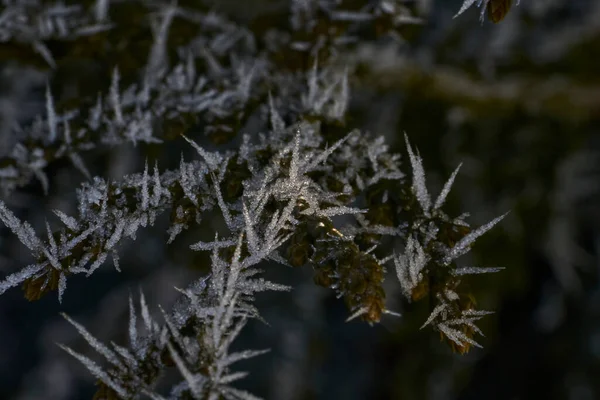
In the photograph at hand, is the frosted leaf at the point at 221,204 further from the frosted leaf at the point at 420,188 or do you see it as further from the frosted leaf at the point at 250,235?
the frosted leaf at the point at 420,188

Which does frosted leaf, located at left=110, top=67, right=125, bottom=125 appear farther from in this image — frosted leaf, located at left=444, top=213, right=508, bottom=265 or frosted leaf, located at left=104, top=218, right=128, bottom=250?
frosted leaf, located at left=444, top=213, right=508, bottom=265

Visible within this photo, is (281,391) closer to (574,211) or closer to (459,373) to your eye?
(459,373)

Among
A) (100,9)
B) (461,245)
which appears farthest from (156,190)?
(100,9)

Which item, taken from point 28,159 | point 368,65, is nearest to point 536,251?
point 368,65

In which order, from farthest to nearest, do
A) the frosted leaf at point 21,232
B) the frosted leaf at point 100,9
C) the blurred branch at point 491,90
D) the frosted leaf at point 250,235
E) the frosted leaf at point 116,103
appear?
the blurred branch at point 491,90
the frosted leaf at point 100,9
the frosted leaf at point 116,103
the frosted leaf at point 21,232
the frosted leaf at point 250,235

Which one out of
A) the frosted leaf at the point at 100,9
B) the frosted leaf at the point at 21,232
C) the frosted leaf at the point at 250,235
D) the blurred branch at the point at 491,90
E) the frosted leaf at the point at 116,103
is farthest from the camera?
the blurred branch at the point at 491,90

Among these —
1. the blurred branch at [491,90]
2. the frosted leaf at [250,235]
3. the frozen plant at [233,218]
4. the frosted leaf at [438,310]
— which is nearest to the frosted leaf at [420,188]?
the frozen plant at [233,218]

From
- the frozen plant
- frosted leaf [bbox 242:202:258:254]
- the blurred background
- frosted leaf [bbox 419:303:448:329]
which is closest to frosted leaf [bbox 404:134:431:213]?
the frozen plant

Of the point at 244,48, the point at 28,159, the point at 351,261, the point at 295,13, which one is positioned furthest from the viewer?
the point at 244,48

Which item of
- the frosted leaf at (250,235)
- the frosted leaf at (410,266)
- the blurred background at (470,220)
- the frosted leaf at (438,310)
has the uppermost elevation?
the frosted leaf at (250,235)
